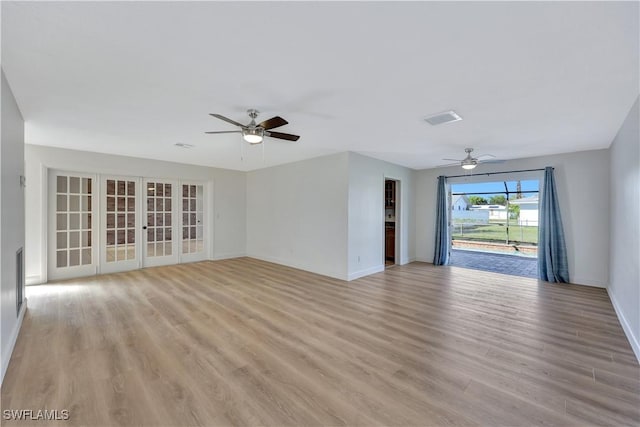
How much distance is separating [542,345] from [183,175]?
6972mm

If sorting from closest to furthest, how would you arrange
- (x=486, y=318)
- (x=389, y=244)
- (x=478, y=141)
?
(x=486, y=318) → (x=478, y=141) → (x=389, y=244)

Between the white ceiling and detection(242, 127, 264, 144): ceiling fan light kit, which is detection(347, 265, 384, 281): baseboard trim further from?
detection(242, 127, 264, 144): ceiling fan light kit

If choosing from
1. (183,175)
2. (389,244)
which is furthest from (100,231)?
(389,244)

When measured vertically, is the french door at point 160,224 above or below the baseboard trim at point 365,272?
above

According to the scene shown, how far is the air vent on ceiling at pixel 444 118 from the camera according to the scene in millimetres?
3029

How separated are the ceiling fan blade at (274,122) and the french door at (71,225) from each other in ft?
15.3

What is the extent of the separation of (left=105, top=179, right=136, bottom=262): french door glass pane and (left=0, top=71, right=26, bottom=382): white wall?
2731 millimetres

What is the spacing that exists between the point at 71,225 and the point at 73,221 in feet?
0.27

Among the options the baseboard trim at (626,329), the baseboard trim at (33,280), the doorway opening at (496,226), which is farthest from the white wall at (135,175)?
the baseboard trim at (626,329)

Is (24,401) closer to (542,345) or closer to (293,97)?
(293,97)

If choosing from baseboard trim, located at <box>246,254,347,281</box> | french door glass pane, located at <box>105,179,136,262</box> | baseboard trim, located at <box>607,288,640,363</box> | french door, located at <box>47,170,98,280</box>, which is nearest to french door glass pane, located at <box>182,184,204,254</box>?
french door glass pane, located at <box>105,179,136,262</box>

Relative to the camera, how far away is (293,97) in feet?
8.71

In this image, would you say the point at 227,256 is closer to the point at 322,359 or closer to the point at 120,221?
the point at 120,221

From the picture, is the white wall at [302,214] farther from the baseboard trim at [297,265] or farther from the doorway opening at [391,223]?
the doorway opening at [391,223]
